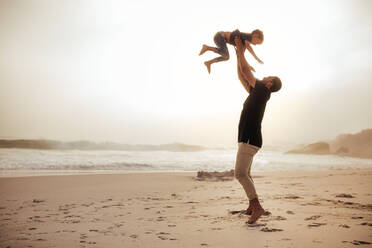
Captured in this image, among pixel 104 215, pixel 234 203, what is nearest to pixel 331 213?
pixel 234 203

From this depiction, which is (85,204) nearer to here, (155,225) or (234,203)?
(155,225)

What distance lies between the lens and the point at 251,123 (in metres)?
3.36

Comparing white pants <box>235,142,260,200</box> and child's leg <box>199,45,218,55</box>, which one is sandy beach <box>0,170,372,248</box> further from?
child's leg <box>199,45,218,55</box>

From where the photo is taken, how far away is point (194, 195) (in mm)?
5895

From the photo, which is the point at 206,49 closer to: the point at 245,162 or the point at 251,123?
the point at 251,123

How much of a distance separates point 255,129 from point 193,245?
1.49m

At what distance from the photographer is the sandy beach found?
279cm

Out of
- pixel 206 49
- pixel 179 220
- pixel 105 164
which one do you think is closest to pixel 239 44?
pixel 206 49

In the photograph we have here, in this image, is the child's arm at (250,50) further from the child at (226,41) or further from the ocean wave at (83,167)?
the ocean wave at (83,167)

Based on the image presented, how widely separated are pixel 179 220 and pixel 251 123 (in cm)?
158

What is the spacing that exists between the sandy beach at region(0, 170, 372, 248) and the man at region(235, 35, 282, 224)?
1.21 feet

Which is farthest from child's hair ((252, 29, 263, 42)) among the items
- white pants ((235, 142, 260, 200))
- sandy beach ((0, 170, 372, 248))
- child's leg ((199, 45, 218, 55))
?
sandy beach ((0, 170, 372, 248))

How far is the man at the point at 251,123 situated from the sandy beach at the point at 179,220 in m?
0.37

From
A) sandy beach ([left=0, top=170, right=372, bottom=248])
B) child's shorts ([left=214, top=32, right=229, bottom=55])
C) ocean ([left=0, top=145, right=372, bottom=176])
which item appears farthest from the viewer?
ocean ([left=0, top=145, right=372, bottom=176])
